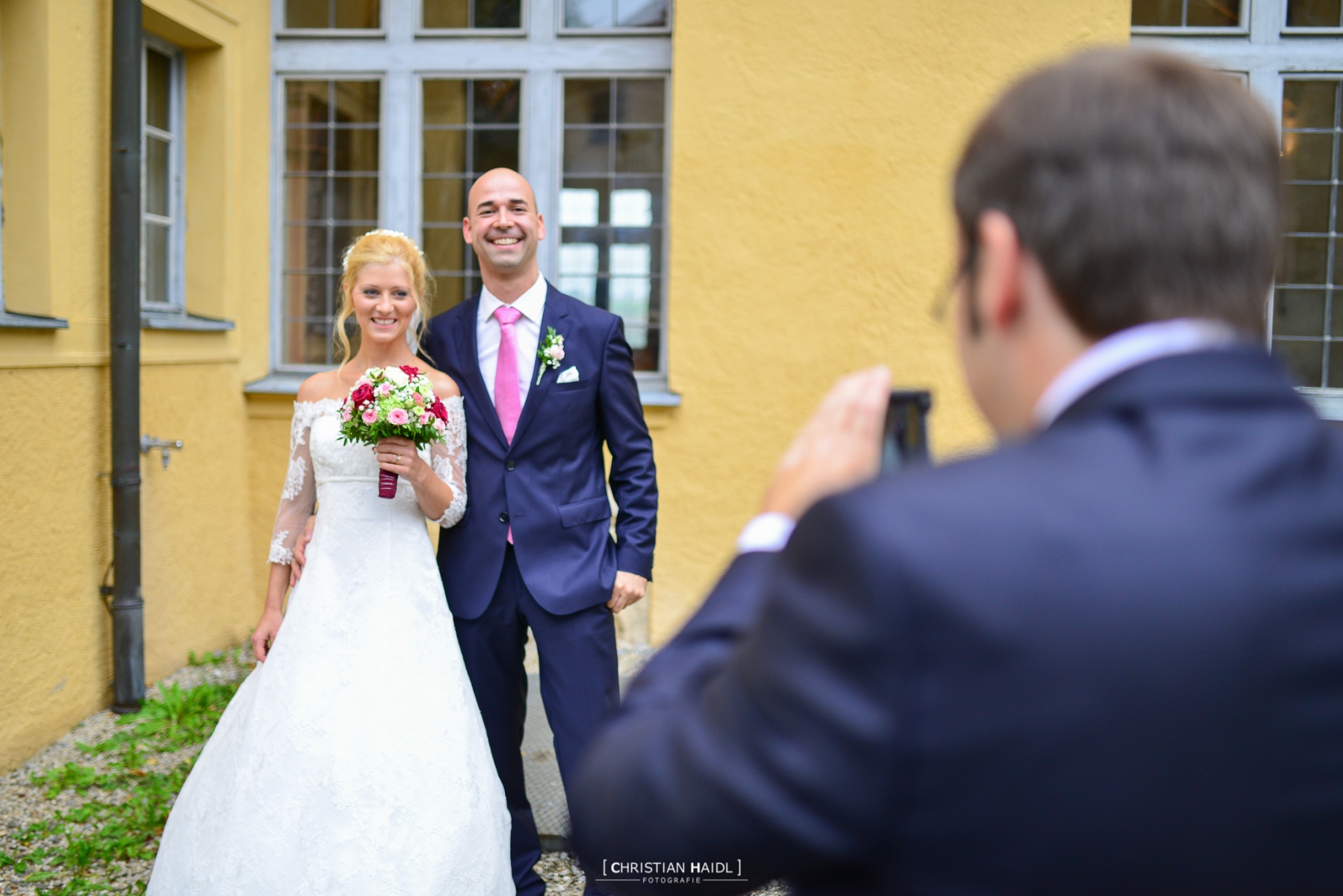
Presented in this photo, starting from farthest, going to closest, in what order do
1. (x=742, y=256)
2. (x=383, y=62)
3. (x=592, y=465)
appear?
(x=383, y=62)
(x=742, y=256)
(x=592, y=465)

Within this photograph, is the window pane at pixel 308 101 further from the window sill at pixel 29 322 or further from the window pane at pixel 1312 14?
the window pane at pixel 1312 14

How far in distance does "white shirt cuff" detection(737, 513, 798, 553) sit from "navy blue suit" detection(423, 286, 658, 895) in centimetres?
257

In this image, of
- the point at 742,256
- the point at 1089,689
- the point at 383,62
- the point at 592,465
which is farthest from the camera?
the point at 383,62

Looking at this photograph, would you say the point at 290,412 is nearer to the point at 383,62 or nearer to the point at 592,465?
the point at 383,62

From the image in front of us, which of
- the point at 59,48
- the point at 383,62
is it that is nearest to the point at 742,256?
the point at 383,62

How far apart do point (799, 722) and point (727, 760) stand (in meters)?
0.07

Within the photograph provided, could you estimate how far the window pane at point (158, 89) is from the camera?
585 cm

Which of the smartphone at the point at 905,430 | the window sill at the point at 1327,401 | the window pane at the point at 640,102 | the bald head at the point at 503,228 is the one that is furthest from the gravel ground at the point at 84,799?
the window sill at the point at 1327,401

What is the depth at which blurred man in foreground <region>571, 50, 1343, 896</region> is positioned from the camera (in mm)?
730

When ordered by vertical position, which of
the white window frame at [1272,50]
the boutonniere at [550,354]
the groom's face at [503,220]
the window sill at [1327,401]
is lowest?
the window sill at [1327,401]

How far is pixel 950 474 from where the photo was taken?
78 centimetres

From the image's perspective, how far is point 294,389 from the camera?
6.32 meters

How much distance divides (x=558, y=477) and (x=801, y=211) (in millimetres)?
3000

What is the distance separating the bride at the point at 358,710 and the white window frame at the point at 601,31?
10.4 ft
